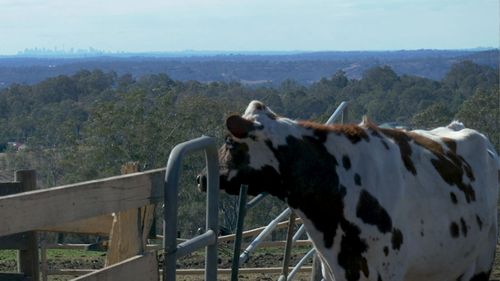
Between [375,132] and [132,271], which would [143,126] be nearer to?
[375,132]

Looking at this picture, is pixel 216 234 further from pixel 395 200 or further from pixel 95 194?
pixel 395 200

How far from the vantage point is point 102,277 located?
160 inches

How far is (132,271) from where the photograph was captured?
4.25 m

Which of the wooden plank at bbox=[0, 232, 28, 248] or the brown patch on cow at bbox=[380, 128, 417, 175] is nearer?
the wooden plank at bbox=[0, 232, 28, 248]

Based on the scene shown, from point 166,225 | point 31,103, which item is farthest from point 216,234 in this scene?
point 31,103

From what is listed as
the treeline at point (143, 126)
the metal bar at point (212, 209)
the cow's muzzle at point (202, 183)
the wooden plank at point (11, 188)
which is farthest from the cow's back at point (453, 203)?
the treeline at point (143, 126)

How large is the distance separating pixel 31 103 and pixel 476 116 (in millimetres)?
40753

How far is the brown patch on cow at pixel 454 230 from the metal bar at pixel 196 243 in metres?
1.97

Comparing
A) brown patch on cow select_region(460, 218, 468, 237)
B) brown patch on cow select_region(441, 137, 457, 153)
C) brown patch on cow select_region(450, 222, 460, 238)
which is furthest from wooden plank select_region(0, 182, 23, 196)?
brown patch on cow select_region(441, 137, 457, 153)

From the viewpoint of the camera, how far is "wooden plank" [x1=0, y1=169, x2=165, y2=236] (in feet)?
11.6

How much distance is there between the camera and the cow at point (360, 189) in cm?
548

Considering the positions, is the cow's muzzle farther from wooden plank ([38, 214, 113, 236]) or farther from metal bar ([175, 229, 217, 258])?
wooden plank ([38, 214, 113, 236])

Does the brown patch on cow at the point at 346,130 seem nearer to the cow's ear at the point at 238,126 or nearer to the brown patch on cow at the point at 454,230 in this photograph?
the cow's ear at the point at 238,126

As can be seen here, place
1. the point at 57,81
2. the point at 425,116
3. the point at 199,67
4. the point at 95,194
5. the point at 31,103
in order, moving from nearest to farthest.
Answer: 1. the point at 95,194
2. the point at 425,116
3. the point at 31,103
4. the point at 57,81
5. the point at 199,67
